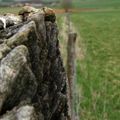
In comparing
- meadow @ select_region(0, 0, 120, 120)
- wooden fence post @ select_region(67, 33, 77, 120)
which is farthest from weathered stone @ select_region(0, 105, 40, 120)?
meadow @ select_region(0, 0, 120, 120)

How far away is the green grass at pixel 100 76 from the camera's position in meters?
16.3

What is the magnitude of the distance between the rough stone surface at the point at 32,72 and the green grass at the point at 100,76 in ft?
23.4

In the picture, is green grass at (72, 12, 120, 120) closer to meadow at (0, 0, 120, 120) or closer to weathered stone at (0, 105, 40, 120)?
meadow at (0, 0, 120, 120)

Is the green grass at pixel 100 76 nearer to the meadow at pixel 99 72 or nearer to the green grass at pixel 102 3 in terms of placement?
the meadow at pixel 99 72

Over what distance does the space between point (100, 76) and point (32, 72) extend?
15633mm

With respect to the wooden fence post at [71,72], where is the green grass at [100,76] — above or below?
below

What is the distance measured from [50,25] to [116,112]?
28.5 feet

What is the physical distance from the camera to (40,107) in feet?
22.9

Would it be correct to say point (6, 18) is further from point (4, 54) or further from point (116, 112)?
point (116, 112)

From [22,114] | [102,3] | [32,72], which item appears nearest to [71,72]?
[32,72]

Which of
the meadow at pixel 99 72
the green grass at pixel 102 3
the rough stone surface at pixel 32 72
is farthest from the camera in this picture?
the green grass at pixel 102 3

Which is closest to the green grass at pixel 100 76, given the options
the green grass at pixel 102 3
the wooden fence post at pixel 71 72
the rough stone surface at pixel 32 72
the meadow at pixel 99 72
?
the meadow at pixel 99 72

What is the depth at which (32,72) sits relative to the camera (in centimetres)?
691

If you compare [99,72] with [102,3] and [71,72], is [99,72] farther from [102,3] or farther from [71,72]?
[102,3]
